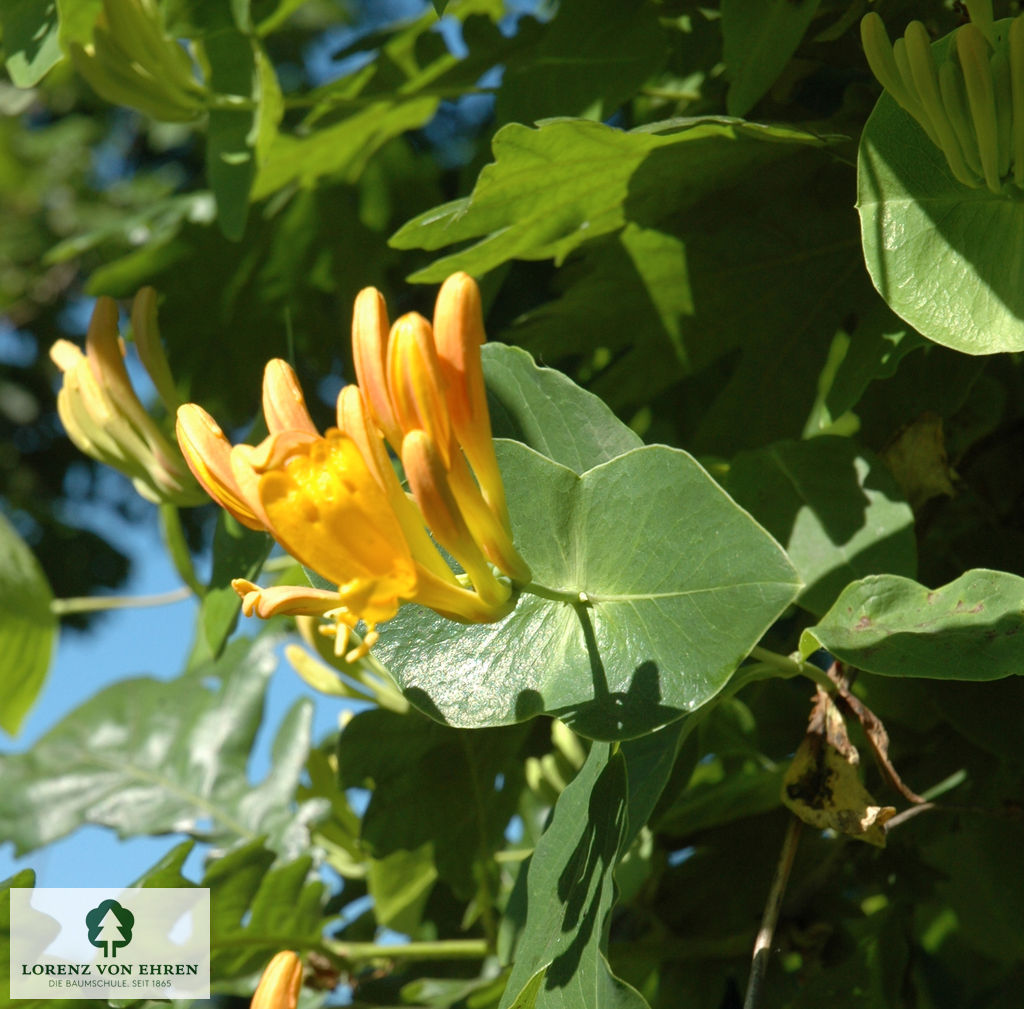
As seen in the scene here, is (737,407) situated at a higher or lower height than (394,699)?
higher

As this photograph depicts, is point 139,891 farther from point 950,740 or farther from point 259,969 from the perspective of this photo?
point 950,740

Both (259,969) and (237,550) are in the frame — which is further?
(259,969)

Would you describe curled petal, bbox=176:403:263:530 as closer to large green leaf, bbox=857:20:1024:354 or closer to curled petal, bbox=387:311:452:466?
curled petal, bbox=387:311:452:466

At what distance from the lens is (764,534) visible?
0.50m

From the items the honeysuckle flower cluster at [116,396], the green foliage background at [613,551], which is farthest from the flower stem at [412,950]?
the honeysuckle flower cluster at [116,396]

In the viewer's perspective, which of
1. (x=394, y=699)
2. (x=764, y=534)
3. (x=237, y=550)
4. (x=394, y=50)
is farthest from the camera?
(x=394, y=50)

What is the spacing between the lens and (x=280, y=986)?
638 millimetres

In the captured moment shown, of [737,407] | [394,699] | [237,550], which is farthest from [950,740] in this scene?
[237,550]

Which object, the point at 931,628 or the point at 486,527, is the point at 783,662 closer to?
the point at 931,628

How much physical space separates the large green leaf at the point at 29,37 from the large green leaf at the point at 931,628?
65cm

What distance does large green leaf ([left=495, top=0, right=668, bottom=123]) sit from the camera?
0.82m

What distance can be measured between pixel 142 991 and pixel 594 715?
20.0 inches

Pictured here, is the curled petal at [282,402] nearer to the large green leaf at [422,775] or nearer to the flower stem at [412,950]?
the large green leaf at [422,775]

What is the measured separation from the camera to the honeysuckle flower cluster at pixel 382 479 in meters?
0.45
